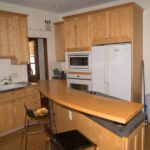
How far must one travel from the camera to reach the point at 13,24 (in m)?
3.62

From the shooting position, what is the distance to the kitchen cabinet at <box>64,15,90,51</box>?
3838 millimetres

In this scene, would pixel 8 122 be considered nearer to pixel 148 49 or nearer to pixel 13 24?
pixel 13 24

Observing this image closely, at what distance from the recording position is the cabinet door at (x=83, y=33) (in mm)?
3816

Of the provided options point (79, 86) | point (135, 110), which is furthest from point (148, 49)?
point (135, 110)

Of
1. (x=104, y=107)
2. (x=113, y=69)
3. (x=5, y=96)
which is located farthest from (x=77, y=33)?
(x=104, y=107)

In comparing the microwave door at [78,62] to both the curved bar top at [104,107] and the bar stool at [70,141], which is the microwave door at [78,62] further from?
the bar stool at [70,141]

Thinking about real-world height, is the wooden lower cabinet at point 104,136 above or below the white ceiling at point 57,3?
below

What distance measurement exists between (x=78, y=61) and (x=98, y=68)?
22.9 inches

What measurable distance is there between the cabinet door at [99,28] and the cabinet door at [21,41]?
1.57 m

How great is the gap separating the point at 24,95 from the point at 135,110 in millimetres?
2752

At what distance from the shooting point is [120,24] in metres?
3.26

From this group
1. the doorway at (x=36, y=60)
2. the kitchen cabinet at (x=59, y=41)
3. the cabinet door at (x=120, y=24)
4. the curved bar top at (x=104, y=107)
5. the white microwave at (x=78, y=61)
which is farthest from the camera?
the doorway at (x=36, y=60)

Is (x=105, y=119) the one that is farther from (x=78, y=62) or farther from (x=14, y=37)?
(x=14, y=37)

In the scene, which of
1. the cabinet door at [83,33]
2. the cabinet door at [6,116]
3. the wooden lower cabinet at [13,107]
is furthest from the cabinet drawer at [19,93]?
the cabinet door at [83,33]
